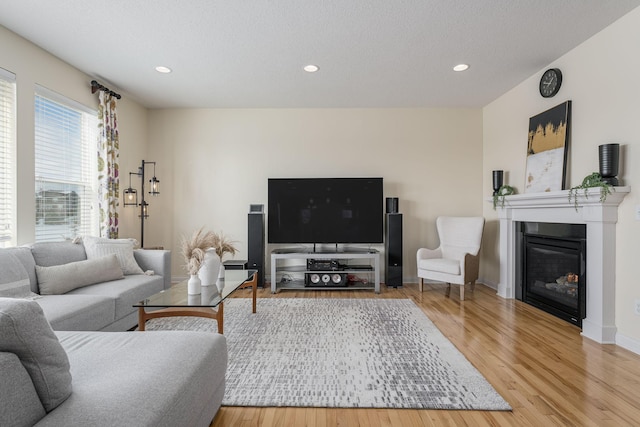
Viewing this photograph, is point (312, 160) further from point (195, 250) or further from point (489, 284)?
point (489, 284)

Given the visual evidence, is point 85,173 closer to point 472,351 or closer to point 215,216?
point 215,216

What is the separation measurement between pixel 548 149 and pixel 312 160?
2980 mm

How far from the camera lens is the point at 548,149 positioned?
11.4 feet

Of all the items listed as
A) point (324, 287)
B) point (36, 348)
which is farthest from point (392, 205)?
point (36, 348)

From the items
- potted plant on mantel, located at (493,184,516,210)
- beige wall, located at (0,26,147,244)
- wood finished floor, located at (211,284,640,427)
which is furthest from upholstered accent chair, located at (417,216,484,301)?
beige wall, located at (0,26,147,244)

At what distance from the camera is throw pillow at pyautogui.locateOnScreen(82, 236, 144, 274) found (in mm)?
3176

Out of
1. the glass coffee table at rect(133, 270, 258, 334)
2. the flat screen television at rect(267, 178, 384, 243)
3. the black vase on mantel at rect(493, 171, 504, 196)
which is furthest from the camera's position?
the flat screen television at rect(267, 178, 384, 243)

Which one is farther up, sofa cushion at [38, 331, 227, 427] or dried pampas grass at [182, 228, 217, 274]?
dried pampas grass at [182, 228, 217, 274]

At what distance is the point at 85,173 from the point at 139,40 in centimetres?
179

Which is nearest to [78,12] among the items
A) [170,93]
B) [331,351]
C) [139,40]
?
[139,40]

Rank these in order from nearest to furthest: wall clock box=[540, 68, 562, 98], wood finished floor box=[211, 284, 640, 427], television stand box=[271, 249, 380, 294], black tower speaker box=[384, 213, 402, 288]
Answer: wood finished floor box=[211, 284, 640, 427], wall clock box=[540, 68, 562, 98], television stand box=[271, 249, 380, 294], black tower speaker box=[384, 213, 402, 288]

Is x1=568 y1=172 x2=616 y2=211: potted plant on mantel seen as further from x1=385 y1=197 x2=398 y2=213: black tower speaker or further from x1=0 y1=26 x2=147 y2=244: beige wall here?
x1=0 y1=26 x2=147 y2=244: beige wall

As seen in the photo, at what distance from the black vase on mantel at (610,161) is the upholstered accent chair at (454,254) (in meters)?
1.64

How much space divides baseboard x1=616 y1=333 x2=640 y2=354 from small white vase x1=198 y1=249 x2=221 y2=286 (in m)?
3.39
